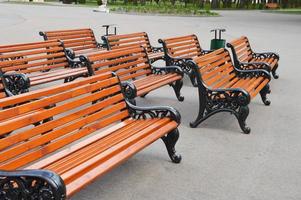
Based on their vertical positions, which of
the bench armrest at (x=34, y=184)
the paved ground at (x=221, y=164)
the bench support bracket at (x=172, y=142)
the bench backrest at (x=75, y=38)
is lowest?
the paved ground at (x=221, y=164)

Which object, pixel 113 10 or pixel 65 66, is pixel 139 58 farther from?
pixel 113 10

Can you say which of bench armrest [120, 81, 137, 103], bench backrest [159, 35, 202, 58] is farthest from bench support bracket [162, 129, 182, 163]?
bench backrest [159, 35, 202, 58]

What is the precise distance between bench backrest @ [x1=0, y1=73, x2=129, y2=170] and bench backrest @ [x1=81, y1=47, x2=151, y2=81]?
1.44 m

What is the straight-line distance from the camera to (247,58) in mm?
9398

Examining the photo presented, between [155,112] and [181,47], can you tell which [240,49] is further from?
[155,112]

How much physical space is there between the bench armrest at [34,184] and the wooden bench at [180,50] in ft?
18.0

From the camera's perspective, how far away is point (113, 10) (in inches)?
1453

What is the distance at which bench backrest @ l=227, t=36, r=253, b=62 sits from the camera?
8.20m

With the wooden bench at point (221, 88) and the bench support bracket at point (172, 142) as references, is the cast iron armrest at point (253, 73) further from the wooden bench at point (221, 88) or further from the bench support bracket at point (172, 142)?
the bench support bracket at point (172, 142)

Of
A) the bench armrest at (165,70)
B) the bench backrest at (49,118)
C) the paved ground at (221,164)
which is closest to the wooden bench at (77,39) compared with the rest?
the bench armrest at (165,70)

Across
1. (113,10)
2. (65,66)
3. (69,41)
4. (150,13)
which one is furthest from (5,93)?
(113,10)

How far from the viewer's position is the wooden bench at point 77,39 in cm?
918

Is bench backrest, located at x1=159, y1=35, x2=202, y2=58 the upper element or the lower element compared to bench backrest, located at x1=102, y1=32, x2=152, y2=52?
lower

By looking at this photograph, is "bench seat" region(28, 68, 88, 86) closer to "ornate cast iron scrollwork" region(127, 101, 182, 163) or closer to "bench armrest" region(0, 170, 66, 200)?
"ornate cast iron scrollwork" region(127, 101, 182, 163)
